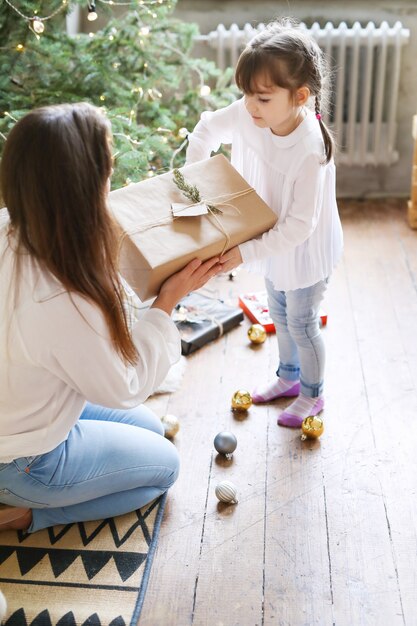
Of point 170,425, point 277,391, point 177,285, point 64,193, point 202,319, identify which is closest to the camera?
point 64,193

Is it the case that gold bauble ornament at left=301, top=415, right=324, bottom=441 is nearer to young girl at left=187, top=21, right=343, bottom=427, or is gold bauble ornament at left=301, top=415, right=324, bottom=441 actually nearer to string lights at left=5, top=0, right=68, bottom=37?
young girl at left=187, top=21, right=343, bottom=427

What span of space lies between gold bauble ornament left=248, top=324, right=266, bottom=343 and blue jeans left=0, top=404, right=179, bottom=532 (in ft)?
2.28

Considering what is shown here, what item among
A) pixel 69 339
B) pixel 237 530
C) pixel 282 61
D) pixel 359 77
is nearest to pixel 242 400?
pixel 237 530

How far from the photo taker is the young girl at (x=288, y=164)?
1.51 metres

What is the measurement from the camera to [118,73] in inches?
103

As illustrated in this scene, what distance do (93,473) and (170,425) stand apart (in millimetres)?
387

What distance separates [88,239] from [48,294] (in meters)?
0.13

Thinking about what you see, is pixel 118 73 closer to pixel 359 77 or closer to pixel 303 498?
pixel 359 77

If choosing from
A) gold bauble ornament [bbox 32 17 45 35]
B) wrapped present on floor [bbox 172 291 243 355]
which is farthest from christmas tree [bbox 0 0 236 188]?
wrapped present on floor [bbox 172 291 243 355]

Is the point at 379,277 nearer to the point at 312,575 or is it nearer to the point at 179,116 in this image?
the point at 179,116

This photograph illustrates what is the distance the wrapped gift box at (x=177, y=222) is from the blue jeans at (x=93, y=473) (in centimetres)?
36

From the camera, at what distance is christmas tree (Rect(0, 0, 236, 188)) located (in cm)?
231

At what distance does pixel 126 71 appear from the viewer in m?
2.69

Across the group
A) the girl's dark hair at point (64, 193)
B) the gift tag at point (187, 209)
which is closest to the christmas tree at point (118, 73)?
the gift tag at point (187, 209)
